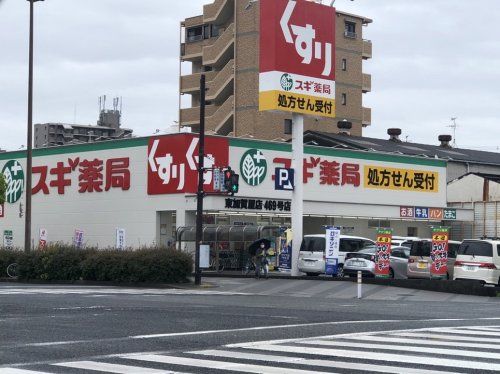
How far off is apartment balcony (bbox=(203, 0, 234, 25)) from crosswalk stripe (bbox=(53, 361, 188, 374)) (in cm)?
6426

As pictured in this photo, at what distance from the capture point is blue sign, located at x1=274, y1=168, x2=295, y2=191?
3725cm

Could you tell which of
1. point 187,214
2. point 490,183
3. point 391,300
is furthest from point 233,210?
point 490,183

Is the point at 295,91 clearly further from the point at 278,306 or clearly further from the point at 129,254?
the point at 278,306

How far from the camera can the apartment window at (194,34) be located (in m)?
80.2

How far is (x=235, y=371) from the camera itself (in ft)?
34.7

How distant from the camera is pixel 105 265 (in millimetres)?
35188

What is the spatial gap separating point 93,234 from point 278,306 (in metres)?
27.5

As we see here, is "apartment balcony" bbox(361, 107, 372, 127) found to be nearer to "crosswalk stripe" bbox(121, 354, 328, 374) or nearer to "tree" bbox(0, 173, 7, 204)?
"tree" bbox(0, 173, 7, 204)

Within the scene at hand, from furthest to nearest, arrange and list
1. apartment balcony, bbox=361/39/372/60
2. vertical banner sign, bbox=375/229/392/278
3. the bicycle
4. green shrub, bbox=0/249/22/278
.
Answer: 1. apartment balcony, bbox=361/39/372/60
2. green shrub, bbox=0/249/22/278
3. the bicycle
4. vertical banner sign, bbox=375/229/392/278

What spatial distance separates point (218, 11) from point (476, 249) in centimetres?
4640

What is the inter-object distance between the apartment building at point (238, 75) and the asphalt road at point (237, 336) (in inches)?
1905

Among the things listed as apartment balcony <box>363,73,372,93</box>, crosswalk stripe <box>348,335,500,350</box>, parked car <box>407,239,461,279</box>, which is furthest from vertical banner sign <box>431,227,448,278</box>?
apartment balcony <box>363,73,372,93</box>

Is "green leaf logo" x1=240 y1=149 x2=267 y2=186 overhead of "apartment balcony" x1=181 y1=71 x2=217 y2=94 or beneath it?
beneath

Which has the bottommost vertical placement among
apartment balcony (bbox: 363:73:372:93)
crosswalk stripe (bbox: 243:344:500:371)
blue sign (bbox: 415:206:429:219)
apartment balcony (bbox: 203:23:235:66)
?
crosswalk stripe (bbox: 243:344:500:371)
